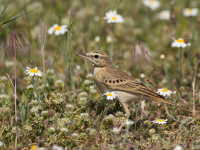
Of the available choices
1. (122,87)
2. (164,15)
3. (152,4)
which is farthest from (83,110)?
(152,4)

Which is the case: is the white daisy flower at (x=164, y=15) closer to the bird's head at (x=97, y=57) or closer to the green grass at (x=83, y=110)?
the green grass at (x=83, y=110)

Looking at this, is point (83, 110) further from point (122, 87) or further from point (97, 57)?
point (97, 57)

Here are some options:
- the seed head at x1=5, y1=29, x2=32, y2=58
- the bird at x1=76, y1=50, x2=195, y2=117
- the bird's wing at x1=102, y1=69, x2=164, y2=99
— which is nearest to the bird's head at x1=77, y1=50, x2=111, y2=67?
the bird at x1=76, y1=50, x2=195, y2=117

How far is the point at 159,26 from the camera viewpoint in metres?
10.1

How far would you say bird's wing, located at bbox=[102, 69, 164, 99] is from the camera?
5234 millimetres

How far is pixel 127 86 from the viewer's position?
536 centimetres

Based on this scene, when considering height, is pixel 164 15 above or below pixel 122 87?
above

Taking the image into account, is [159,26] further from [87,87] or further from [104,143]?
[104,143]

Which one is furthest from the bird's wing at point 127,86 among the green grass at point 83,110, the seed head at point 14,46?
the seed head at point 14,46

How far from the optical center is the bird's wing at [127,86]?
5.23m

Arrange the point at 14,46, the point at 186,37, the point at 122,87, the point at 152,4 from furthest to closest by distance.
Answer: the point at 152,4, the point at 186,37, the point at 122,87, the point at 14,46

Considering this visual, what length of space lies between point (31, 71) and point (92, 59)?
1.21m

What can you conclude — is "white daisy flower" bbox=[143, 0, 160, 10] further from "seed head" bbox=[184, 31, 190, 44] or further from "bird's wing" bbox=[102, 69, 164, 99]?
"bird's wing" bbox=[102, 69, 164, 99]

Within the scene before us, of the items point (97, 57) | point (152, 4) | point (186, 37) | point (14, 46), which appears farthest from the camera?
point (152, 4)
